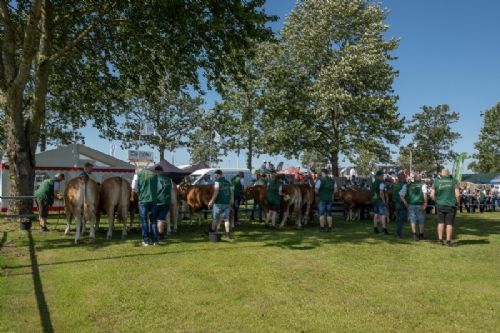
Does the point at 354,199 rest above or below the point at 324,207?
above

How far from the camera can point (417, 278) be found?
26.6ft

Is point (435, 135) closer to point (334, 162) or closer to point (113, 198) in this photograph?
point (334, 162)

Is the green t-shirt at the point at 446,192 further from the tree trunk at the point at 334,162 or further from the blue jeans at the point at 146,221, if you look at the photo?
the tree trunk at the point at 334,162

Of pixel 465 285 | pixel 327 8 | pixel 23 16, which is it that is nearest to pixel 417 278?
pixel 465 285

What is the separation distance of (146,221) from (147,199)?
1.82ft

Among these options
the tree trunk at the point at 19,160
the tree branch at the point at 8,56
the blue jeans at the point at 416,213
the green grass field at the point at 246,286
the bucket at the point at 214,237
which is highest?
the tree branch at the point at 8,56

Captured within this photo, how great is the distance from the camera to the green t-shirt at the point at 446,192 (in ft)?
39.3

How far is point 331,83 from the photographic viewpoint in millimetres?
32438

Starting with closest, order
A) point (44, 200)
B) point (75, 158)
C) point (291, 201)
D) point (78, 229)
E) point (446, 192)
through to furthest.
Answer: point (78, 229), point (446, 192), point (44, 200), point (291, 201), point (75, 158)

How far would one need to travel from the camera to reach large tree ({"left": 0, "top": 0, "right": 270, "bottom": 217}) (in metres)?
13.1

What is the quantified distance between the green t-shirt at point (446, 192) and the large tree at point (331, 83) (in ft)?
64.1

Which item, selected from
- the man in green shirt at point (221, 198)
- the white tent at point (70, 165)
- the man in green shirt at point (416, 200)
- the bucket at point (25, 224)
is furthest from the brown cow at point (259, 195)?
the white tent at point (70, 165)

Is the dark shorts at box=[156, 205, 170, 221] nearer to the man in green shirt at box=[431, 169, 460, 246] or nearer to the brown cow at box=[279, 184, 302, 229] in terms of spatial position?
the brown cow at box=[279, 184, 302, 229]

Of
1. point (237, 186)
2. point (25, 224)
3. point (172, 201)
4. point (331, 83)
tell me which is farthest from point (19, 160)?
point (331, 83)
